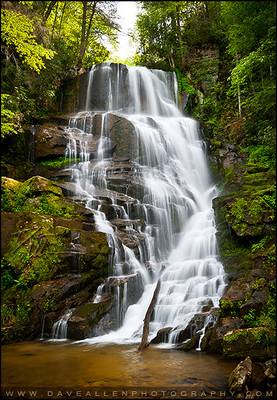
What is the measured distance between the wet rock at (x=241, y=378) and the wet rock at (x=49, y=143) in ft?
44.4

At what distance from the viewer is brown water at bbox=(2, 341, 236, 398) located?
18.6ft

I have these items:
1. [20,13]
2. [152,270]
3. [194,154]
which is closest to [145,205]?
[152,270]

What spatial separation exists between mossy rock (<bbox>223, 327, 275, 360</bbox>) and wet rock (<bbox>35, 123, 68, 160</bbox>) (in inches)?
487

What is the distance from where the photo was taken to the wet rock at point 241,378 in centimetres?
513

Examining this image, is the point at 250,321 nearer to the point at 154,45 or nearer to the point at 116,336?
the point at 116,336

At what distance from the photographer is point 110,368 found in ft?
21.1

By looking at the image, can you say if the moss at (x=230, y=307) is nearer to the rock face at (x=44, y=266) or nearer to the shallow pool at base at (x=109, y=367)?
the shallow pool at base at (x=109, y=367)

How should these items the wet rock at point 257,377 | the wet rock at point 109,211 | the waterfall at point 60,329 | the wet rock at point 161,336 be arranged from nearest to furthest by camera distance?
the wet rock at point 257,377
the wet rock at point 161,336
the waterfall at point 60,329
the wet rock at point 109,211

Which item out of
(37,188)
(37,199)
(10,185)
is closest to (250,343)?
(37,199)

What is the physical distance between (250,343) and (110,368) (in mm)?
2503

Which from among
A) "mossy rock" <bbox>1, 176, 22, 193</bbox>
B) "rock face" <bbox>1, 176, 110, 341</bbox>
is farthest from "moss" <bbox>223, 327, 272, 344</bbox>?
"mossy rock" <bbox>1, 176, 22, 193</bbox>

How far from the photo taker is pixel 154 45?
81.7ft

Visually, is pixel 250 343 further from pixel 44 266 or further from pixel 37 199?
pixel 37 199

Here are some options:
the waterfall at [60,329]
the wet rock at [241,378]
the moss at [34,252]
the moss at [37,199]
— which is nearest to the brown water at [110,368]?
the wet rock at [241,378]
